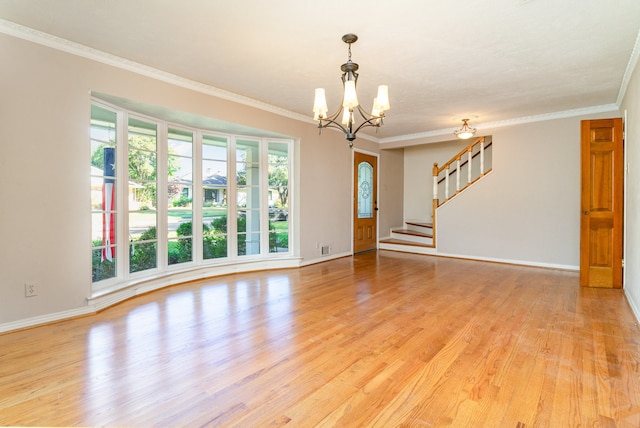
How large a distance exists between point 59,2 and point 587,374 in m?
4.58

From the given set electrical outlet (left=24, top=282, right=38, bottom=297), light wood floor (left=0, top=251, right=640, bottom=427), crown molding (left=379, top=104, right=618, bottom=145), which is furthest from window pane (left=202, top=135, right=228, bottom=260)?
crown molding (left=379, top=104, right=618, bottom=145)

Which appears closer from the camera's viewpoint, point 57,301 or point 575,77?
point 57,301

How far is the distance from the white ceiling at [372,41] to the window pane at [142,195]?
100 centimetres

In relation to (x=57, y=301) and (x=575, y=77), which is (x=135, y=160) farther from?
(x=575, y=77)

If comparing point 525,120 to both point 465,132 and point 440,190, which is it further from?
point 440,190

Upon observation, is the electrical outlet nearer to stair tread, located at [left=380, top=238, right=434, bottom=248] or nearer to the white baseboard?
the white baseboard

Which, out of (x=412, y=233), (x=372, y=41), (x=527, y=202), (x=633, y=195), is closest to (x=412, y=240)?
(x=412, y=233)

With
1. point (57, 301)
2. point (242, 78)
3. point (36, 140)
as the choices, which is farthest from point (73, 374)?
point (242, 78)

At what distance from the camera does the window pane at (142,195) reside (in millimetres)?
4012

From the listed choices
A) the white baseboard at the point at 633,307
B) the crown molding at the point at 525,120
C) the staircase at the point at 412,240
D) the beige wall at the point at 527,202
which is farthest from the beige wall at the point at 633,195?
the staircase at the point at 412,240

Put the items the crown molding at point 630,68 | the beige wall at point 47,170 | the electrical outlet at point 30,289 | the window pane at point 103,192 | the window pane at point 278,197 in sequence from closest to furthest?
1. the beige wall at point 47,170
2. the electrical outlet at point 30,289
3. the crown molding at point 630,68
4. the window pane at point 103,192
5. the window pane at point 278,197

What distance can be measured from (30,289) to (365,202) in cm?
577

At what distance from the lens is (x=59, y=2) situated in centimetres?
242

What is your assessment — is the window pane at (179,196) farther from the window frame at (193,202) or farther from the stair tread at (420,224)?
the stair tread at (420,224)
